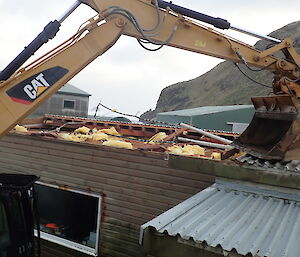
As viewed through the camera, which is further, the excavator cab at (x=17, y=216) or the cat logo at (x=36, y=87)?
the excavator cab at (x=17, y=216)

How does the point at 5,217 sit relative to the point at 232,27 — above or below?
below

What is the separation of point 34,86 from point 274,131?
3938 millimetres

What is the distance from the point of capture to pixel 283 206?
3.79 m

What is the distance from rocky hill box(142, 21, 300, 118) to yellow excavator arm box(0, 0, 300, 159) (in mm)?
54239

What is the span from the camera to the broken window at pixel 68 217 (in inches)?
300

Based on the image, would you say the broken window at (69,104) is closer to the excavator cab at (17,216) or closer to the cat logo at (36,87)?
the excavator cab at (17,216)

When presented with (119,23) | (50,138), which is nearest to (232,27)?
(119,23)

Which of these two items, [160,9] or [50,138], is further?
[50,138]

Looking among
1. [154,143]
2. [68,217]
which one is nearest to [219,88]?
[68,217]

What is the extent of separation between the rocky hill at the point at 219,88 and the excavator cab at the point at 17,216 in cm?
5642

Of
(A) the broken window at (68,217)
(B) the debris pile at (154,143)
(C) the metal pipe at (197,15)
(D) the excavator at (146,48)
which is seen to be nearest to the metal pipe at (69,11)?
(D) the excavator at (146,48)

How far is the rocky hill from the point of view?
6512cm

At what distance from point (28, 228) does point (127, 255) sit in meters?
2.45

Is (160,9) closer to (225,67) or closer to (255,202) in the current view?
(255,202)
